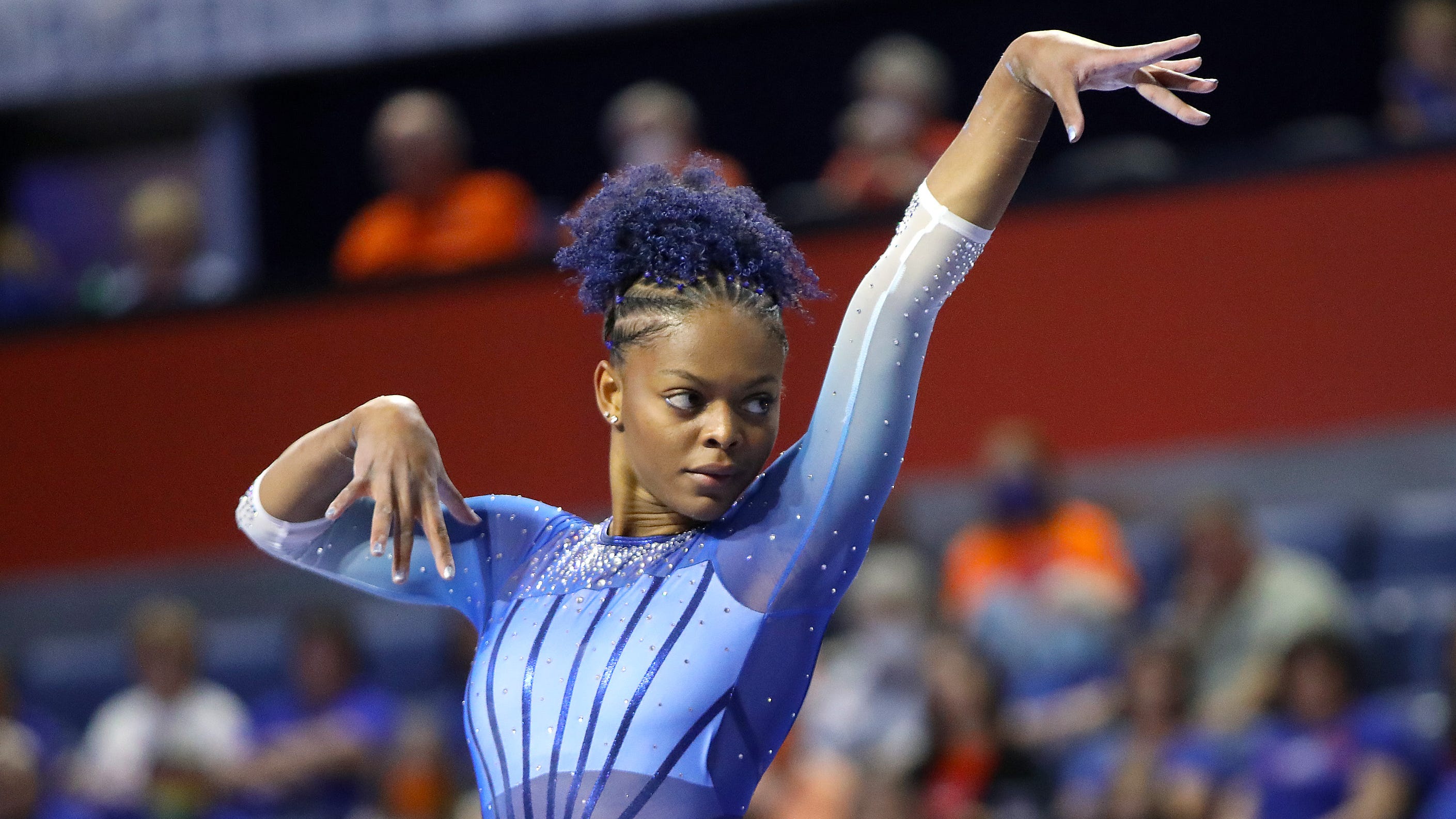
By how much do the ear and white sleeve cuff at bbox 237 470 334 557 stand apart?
0.44m

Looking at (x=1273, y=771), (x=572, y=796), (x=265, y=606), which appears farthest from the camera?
(x=265, y=606)

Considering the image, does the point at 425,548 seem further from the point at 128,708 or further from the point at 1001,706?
the point at 128,708

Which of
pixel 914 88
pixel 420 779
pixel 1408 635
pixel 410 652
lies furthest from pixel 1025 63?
pixel 410 652

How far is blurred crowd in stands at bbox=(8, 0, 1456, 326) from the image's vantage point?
660cm

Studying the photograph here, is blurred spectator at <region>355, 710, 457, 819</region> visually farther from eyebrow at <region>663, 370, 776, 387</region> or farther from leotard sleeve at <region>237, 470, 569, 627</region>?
eyebrow at <region>663, 370, 776, 387</region>

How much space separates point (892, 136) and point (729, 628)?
4754mm

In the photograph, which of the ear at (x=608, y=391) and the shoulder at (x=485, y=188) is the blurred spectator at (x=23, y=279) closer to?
the shoulder at (x=485, y=188)

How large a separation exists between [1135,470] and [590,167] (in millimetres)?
3868

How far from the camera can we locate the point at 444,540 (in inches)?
84.9

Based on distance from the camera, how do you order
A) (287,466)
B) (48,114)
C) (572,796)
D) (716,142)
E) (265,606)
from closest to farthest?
(572,796) < (287,466) < (265,606) < (716,142) < (48,114)

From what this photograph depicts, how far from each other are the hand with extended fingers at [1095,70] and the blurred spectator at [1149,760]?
11.0ft

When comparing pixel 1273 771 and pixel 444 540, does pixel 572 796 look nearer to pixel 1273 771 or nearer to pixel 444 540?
pixel 444 540

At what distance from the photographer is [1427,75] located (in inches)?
260

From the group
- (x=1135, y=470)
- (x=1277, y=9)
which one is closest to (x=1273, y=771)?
(x=1135, y=470)
